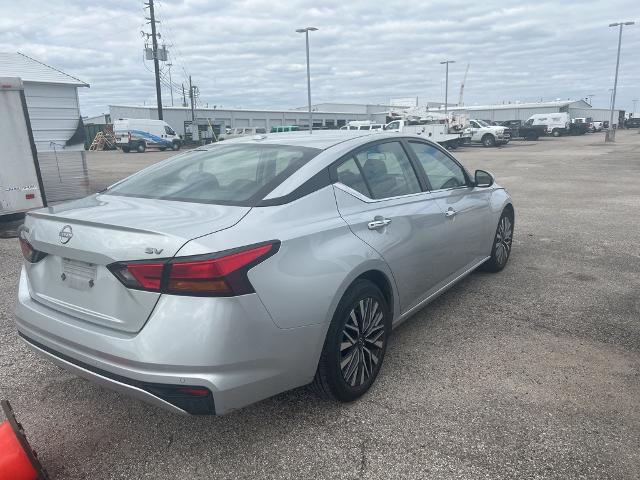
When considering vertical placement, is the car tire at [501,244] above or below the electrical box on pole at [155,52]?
below

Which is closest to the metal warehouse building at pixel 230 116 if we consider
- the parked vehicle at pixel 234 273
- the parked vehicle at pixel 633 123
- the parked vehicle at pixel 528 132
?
the parked vehicle at pixel 528 132

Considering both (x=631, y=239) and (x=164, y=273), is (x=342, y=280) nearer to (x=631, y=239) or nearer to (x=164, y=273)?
(x=164, y=273)

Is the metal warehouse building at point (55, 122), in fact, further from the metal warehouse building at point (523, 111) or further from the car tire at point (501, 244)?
the metal warehouse building at point (523, 111)

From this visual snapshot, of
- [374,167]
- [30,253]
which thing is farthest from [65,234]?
[374,167]

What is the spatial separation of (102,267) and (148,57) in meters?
44.9

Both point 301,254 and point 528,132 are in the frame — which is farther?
point 528,132

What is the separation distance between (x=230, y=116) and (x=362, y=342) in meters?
62.9

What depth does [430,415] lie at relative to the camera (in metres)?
2.84

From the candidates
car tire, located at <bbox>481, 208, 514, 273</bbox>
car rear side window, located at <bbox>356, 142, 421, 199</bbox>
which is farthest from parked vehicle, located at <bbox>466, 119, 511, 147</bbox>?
car rear side window, located at <bbox>356, 142, 421, 199</bbox>

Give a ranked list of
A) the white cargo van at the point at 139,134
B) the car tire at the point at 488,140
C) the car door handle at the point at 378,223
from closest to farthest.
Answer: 1. the car door handle at the point at 378,223
2. the car tire at the point at 488,140
3. the white cargo van at the point at 139,134

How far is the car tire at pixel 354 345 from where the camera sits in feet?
8.84

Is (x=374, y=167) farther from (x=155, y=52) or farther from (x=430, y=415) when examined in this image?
(x=155, y=52)

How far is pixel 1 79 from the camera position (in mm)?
7934

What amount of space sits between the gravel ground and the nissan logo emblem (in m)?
1.08
